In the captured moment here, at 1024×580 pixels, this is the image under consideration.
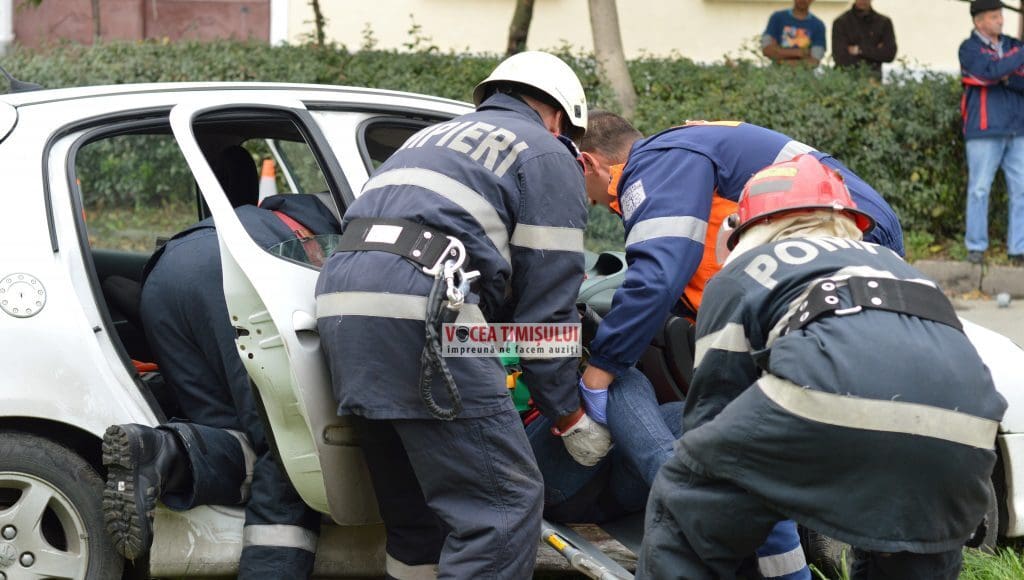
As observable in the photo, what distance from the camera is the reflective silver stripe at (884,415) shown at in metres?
2.40

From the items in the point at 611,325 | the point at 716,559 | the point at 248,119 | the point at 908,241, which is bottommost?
the point at 908,241

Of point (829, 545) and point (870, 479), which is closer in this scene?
point (870, 479)

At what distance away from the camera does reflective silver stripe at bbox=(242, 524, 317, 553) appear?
3471 mm

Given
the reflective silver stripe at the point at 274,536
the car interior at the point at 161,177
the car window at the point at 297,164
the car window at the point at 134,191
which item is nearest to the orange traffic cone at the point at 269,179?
the car interior at the point at 161,177

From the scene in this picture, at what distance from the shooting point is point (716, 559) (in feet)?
8.91

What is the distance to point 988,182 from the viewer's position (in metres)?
8.81

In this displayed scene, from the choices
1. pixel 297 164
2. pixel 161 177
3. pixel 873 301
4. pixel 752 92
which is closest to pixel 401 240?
pixel 873 301

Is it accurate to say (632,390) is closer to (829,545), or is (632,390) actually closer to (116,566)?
(829,545)

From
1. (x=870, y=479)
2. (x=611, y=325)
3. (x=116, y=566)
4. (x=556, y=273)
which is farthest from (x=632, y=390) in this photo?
(x=116, y=566)

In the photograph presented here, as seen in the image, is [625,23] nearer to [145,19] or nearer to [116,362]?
[145,19]

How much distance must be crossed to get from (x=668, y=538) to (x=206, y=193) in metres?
1.54

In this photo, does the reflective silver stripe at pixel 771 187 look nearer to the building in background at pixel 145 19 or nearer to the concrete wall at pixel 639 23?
the concrete wall at pixel 639 23

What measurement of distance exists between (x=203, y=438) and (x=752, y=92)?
648 cm

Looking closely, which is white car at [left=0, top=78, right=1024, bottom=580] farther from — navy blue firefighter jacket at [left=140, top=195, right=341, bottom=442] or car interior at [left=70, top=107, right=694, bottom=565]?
navy blue firefighter jacket at [left=140, top=195, right=341, bottom=442]
